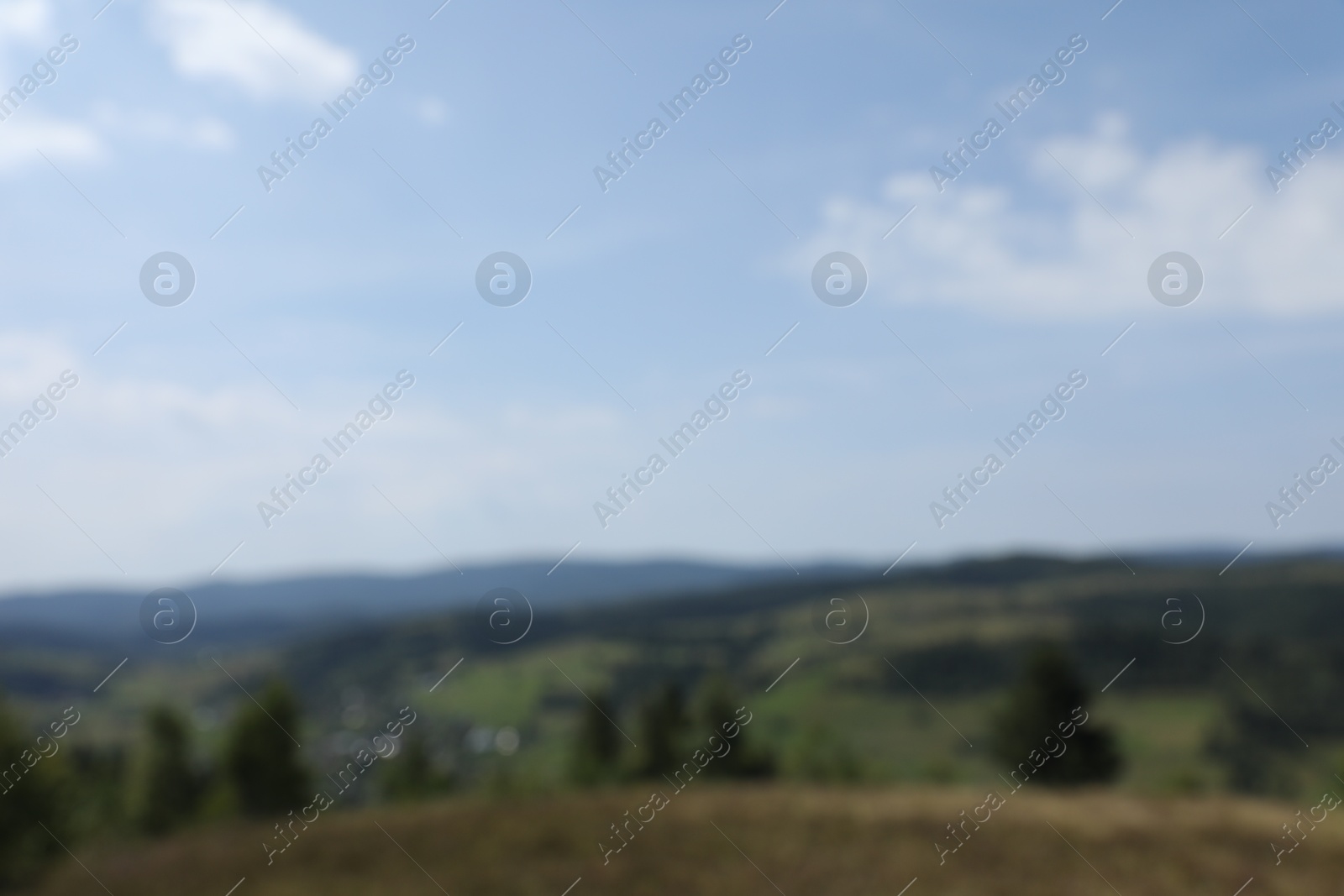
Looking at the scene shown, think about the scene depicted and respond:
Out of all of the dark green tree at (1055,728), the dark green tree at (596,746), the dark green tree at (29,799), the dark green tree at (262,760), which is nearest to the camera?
the dark green tree at (29,799)

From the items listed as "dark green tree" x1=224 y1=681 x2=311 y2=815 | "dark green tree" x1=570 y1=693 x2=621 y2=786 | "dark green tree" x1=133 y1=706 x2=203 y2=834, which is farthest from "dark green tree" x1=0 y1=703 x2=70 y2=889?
"dark green tree" x1=570 y1=693 x2=621 y2=786

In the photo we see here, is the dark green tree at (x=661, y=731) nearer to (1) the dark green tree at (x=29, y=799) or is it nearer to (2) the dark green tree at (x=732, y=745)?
(2) the dark green tree at (x=732, y=745)

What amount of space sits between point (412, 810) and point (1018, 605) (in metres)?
128

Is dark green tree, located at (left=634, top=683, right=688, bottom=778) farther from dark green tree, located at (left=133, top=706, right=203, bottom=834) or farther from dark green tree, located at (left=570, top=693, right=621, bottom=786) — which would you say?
dark green tree, located at (left=133, top=706, right=203, bottom=834)

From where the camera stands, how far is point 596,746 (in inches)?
1741

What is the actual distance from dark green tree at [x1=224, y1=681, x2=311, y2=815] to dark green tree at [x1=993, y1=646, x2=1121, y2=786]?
29341 mm

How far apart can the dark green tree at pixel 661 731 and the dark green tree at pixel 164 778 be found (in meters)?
20.8

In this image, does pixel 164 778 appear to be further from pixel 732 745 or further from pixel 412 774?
pixel 732 745

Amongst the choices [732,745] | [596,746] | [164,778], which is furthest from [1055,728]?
[164,778]

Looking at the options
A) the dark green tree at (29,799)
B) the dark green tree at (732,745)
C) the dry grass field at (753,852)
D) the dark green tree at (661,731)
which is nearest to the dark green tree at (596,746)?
the dark green tree at (661,731)

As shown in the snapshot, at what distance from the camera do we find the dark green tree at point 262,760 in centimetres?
3569

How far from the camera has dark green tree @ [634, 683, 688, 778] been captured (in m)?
39.8

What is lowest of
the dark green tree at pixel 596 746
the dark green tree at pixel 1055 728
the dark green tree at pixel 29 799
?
the dark green tree at pixel 596 746

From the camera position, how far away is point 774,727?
294ft
